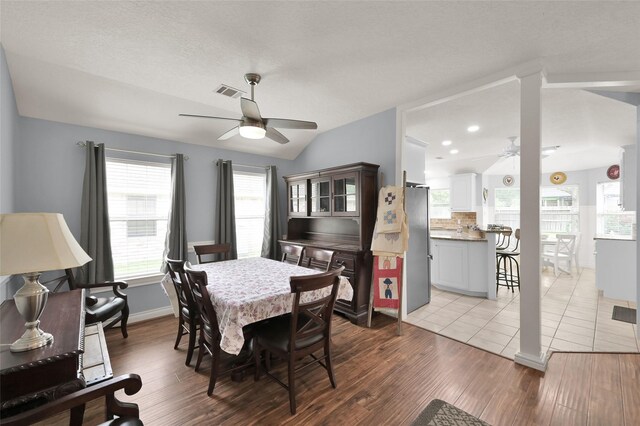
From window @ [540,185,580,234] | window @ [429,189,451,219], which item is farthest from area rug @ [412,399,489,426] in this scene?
window @ [540,185,580,234]

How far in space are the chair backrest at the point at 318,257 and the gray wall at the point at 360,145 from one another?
53.2 inches

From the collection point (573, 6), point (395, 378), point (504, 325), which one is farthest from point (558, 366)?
point (573, 6)

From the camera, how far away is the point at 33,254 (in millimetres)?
1175

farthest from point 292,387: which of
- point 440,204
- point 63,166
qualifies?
point 440,204

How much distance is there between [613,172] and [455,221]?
10.5ft

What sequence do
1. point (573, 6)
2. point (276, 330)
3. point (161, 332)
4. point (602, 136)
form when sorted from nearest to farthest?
1. point (573, 6)
2. point (276, 330)
3. point (161, 332)
4. point (602, 136)

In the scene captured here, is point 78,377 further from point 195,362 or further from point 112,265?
point 112,265

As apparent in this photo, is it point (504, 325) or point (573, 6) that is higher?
point (573, 6)

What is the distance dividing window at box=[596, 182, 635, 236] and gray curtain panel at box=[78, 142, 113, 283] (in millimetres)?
9046

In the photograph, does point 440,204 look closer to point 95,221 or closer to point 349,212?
point 349,212

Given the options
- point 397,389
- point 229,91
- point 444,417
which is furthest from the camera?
point 229,91

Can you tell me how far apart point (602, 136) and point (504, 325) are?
12.3 feet

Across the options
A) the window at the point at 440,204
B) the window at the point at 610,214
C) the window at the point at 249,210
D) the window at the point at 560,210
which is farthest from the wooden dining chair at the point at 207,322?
the window at the point at 610,214

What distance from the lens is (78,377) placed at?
119cm
